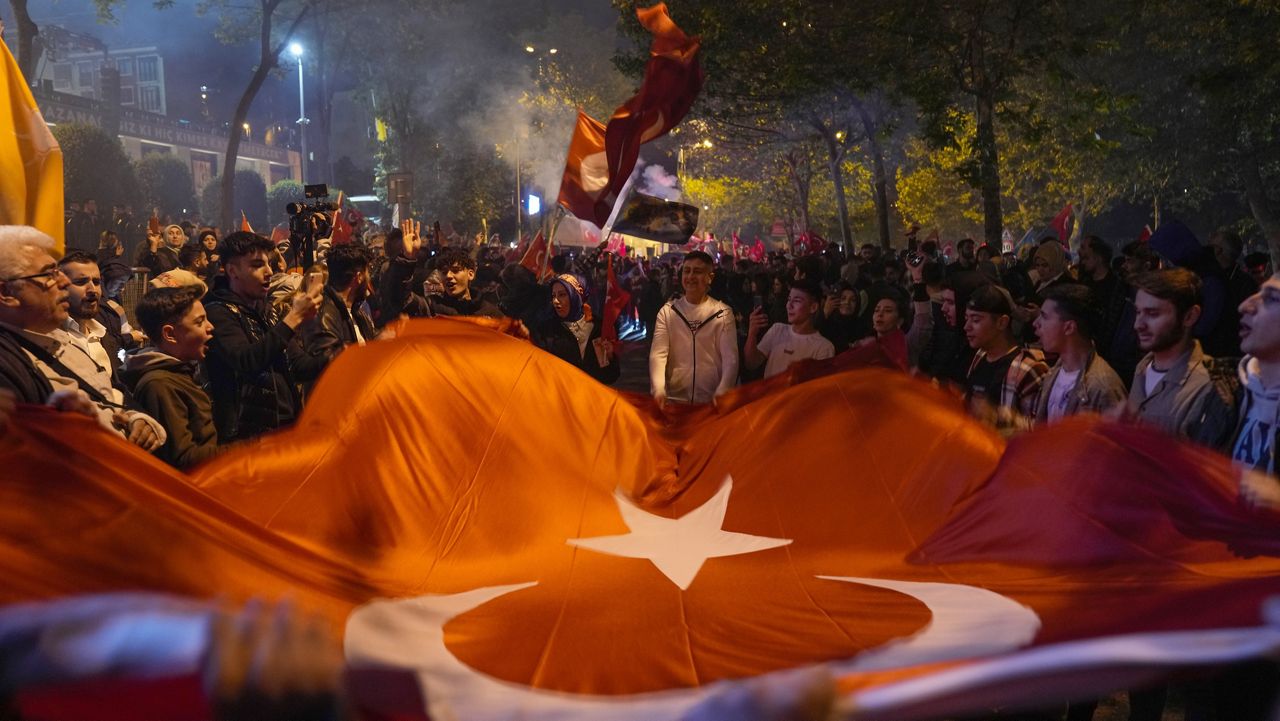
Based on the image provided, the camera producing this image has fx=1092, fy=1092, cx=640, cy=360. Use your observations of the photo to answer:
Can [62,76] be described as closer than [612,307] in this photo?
No

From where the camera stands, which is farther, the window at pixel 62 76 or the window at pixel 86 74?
the window at pixel 86 74

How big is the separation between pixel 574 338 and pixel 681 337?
7.19 feet

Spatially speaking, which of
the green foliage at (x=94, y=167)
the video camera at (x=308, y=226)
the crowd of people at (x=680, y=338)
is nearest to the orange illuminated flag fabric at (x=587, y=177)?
the crowd of people at (x=680, y=338)

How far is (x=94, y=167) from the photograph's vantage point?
37688 millimetres

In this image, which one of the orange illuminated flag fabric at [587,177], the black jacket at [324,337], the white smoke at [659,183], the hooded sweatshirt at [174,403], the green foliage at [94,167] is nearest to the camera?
the hooded sweatshirt at [174,403]

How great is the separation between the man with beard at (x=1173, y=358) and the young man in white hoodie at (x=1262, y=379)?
1.19ft

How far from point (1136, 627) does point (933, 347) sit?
6105mm

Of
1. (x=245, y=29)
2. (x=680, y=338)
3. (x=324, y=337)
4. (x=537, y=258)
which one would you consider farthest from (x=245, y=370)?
(x=245, y=29)

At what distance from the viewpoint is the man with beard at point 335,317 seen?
275 inches

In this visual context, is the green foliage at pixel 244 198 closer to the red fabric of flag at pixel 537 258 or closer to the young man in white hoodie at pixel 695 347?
the red fabric of flag at pixel 537 258

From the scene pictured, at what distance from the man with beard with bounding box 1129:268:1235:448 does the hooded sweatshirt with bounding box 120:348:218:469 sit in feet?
14.4

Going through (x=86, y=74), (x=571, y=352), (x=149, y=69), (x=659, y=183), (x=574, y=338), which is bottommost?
(x=571, y=352)

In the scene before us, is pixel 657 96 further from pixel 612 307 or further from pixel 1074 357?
pixel 1074 357

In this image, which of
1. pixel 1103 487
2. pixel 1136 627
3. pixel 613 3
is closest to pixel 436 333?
pixel 1103 487
